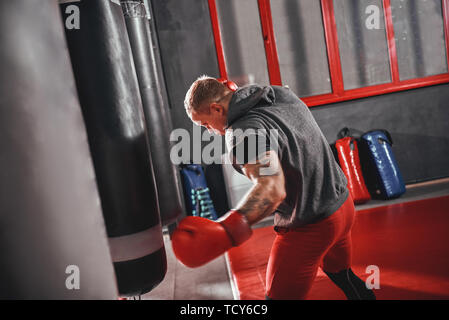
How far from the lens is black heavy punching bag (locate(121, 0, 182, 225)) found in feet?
7.74

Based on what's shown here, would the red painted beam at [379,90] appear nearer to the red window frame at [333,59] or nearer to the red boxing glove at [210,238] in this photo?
the red window frame at [333,59]

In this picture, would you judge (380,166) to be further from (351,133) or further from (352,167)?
(351,133)

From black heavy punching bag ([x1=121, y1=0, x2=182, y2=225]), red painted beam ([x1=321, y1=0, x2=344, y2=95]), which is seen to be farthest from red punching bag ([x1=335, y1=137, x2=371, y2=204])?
black heavy punching bag ([x1=121, y1=0, x2=182, y2=225])

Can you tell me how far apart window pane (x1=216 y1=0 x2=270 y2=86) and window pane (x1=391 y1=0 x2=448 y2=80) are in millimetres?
1837

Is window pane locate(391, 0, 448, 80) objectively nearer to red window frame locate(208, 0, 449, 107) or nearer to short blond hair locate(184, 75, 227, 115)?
red window frame locate(208, 0, 449, 107)

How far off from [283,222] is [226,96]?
604 mm

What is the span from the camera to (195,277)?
2799mm

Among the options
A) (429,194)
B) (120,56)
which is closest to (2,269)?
(120,56)

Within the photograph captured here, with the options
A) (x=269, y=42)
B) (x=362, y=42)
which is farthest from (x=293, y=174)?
(x=362, y=42)

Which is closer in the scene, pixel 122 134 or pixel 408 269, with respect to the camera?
pixel 122 134

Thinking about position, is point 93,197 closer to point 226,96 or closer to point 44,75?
point 44,75

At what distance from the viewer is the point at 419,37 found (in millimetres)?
4418

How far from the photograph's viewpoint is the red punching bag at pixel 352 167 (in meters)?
3.96

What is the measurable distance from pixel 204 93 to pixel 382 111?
3.82 m
